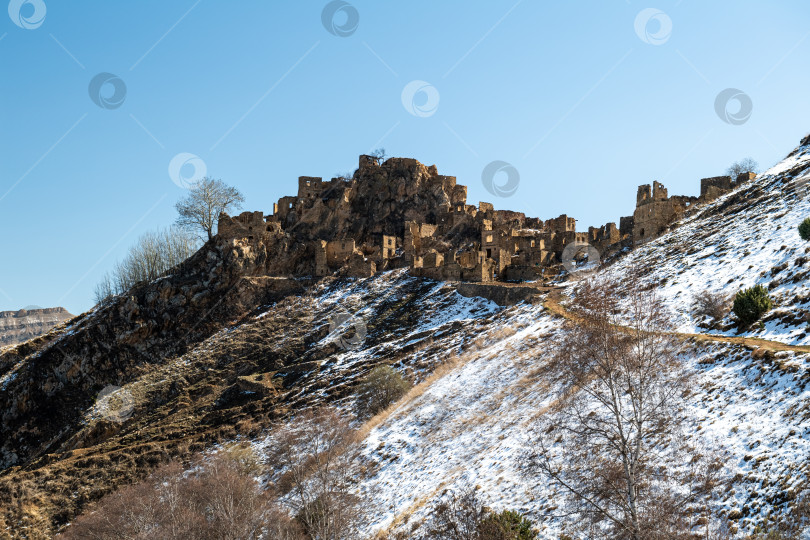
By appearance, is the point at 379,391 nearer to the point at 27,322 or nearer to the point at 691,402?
the point at 691,402

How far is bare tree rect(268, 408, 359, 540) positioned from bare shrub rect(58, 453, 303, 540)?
1090 mm

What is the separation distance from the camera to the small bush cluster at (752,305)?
25250mm

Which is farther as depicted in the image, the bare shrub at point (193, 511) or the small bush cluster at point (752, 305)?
the bare shrub at point (193, 511)

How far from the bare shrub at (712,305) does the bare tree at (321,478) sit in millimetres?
18131

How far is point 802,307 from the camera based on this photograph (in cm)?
2433

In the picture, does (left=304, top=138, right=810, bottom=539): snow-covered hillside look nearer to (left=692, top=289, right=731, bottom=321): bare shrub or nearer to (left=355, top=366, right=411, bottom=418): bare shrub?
(left=692, top=289, right=731, bottom=321): bare shrub

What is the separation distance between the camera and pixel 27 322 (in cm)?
18525

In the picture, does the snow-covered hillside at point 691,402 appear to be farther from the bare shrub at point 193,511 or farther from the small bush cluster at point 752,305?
the bare shrub at point 193,511

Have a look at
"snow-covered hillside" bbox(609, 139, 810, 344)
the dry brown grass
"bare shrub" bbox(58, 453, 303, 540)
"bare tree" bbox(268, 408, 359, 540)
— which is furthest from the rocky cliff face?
"snow-covered hillside" bbox(609, 139, 810, 344)

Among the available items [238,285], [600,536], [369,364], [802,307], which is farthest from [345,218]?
[600,536]

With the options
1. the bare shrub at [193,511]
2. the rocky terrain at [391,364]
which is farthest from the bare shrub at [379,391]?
the bare shrub at [193,511]

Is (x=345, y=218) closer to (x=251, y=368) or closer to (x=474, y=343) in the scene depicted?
(x=251, y=368)

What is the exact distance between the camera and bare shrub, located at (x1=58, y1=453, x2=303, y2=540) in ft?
83.4

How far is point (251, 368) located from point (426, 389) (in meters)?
22.4
